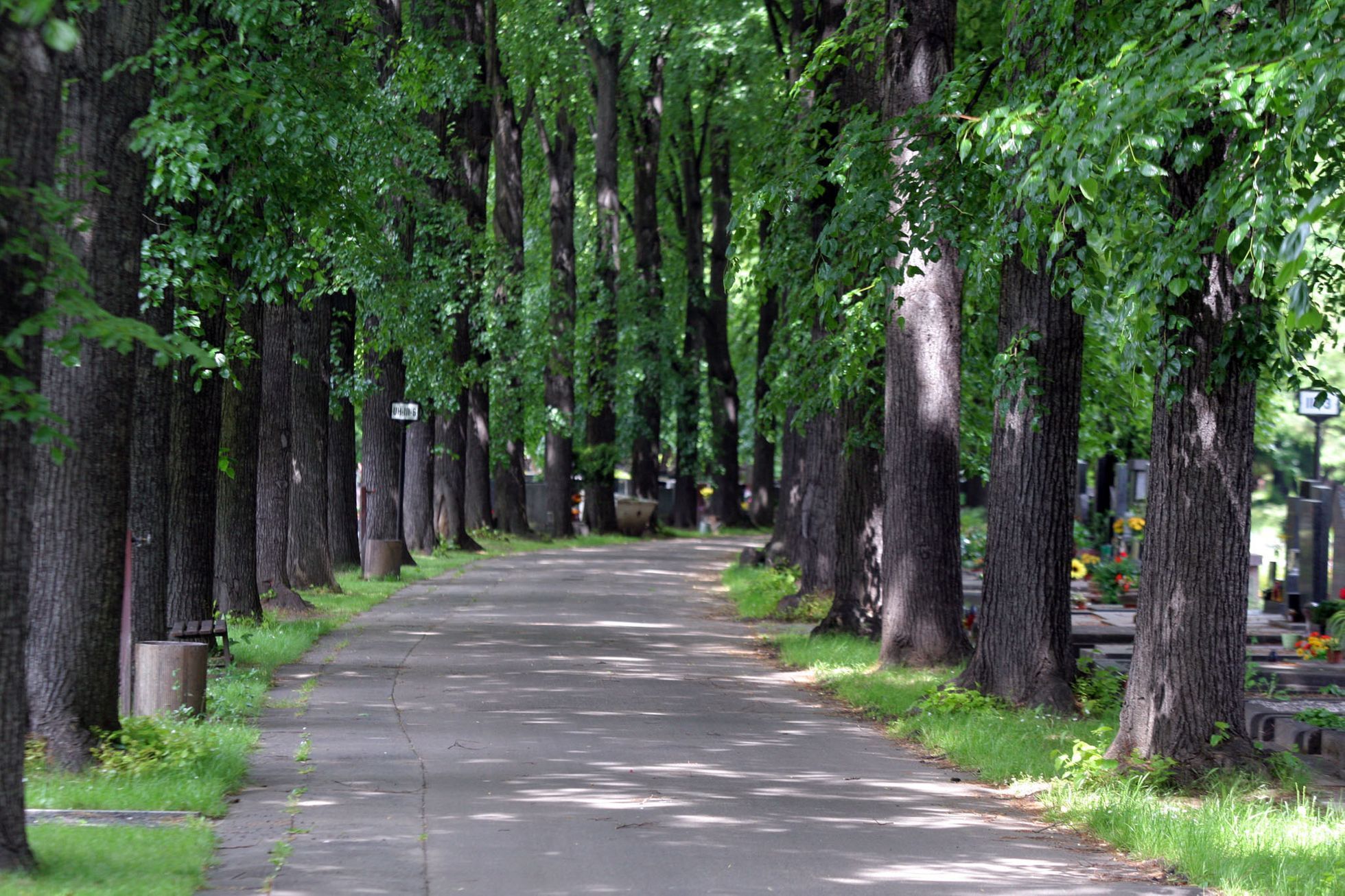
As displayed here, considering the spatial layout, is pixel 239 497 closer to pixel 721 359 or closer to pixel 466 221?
pixel 466 221

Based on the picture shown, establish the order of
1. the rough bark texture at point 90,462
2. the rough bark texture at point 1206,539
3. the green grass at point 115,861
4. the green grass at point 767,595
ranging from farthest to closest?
the green grass at point 767,595 → the rough bark texture at point 1206,539 → the rough bark texture at point 90,462 → the green grass at point 115,861

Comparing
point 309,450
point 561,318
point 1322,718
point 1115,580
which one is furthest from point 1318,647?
point 561,318

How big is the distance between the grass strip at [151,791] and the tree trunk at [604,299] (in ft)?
79.7

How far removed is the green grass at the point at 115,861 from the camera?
6172mm

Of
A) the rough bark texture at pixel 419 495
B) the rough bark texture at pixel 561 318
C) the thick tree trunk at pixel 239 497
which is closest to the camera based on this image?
the thick tree trunk at pixel 239 497

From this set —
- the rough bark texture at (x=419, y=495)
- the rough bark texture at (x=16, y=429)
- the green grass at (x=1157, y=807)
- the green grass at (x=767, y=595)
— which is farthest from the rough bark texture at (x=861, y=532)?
the rough bark texture at (x=419, y=495)

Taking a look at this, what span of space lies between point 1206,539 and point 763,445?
36.3 m

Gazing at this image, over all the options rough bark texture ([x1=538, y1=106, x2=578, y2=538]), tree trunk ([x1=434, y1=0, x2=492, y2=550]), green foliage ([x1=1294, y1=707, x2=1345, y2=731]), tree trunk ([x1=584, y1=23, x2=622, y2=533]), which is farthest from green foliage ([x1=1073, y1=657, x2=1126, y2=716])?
rough bark texture ([x1=538, y1=106, x2=578, y2=538])

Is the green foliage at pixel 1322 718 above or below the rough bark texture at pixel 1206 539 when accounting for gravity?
below

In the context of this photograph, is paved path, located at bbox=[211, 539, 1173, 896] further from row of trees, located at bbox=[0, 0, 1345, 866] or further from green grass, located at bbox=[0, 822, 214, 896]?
row of trees, located at bbox=[0, 0, 1345, 866]

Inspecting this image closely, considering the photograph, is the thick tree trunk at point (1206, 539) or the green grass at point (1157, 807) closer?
the green grass at point (1157, 807)

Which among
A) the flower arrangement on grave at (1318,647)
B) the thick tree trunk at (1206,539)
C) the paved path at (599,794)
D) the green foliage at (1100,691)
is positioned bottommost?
the paved path at (599,794)

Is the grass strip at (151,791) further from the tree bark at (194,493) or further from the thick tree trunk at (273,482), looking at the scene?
the thick tree trunk at (273,482)

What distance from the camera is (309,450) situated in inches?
892
